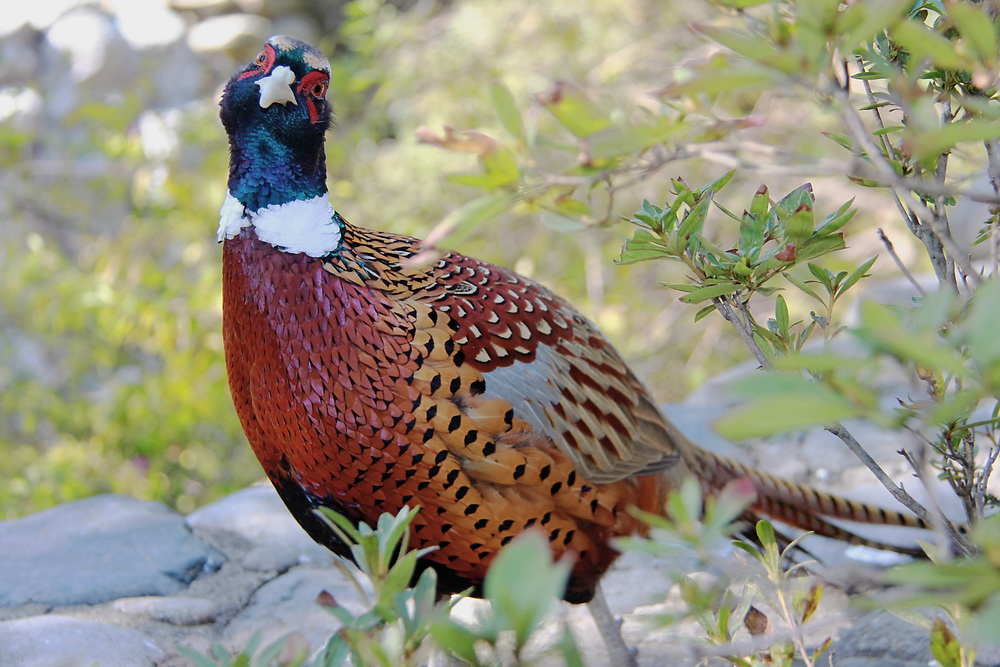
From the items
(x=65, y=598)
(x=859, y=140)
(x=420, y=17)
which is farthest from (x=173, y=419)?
(x=420, y=17)

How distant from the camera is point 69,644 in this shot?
2.17m

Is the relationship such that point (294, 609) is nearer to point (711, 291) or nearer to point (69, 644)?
point (69, 644)

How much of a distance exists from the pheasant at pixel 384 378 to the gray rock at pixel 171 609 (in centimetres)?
61

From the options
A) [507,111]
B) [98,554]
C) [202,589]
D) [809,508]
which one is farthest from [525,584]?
[98,554]

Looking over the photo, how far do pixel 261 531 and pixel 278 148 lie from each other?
1.60 metres

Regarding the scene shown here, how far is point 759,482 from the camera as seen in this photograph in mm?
2545

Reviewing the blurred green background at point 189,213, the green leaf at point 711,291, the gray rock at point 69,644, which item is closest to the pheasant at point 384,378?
the gray rock at point 69,644

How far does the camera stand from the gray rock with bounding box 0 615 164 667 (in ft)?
6.84

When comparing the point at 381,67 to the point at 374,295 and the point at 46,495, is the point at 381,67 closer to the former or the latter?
the point at 46,495

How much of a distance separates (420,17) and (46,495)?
16.7 ft

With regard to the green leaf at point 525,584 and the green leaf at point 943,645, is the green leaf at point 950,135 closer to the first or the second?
the green leaf at point 525,584

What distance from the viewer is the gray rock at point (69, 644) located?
209 centimetres

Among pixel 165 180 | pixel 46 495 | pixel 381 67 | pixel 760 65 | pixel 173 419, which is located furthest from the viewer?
pixel 381 67

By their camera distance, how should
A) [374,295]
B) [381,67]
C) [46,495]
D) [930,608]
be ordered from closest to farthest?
[374,295]
[930,608]
[46,495]
[381,67]
